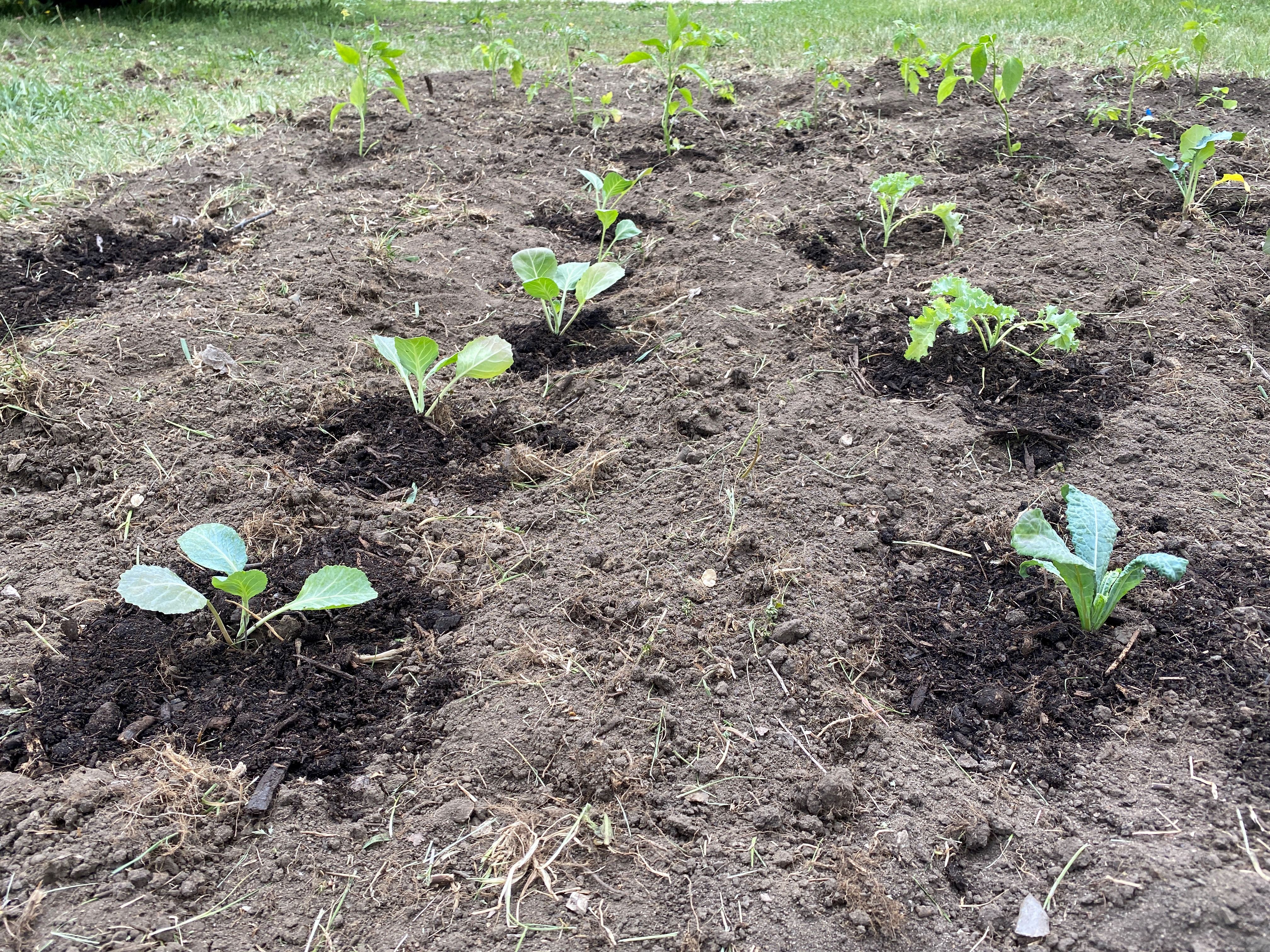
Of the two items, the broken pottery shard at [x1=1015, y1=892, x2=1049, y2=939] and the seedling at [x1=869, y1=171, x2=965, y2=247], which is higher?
the seedling at [x1=869, y1=171, x2=965, y2=247]

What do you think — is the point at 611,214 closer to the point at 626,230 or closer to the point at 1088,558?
the point at 626,230

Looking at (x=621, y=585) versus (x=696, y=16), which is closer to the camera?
(x=621, y=585)

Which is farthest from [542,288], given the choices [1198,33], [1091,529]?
[1198,33]

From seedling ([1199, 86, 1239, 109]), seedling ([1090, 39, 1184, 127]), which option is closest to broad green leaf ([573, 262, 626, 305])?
seedling ([1090, 39, 1184, 127])

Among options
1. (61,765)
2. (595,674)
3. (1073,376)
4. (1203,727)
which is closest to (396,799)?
(595,674)

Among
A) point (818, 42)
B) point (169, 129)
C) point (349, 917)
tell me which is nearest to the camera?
point (349, 917)

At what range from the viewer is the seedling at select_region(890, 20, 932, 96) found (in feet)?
14.9

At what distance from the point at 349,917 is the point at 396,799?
9.7 inches

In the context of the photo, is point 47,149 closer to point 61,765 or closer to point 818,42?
point 61,765

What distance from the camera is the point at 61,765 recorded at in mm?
1760

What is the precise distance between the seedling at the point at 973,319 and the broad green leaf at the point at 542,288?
1.15 m

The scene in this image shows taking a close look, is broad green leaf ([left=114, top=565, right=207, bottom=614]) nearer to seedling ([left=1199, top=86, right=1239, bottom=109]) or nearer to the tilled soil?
the tilled soil

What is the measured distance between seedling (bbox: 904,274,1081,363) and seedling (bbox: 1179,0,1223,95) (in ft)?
7.49

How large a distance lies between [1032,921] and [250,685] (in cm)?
162
